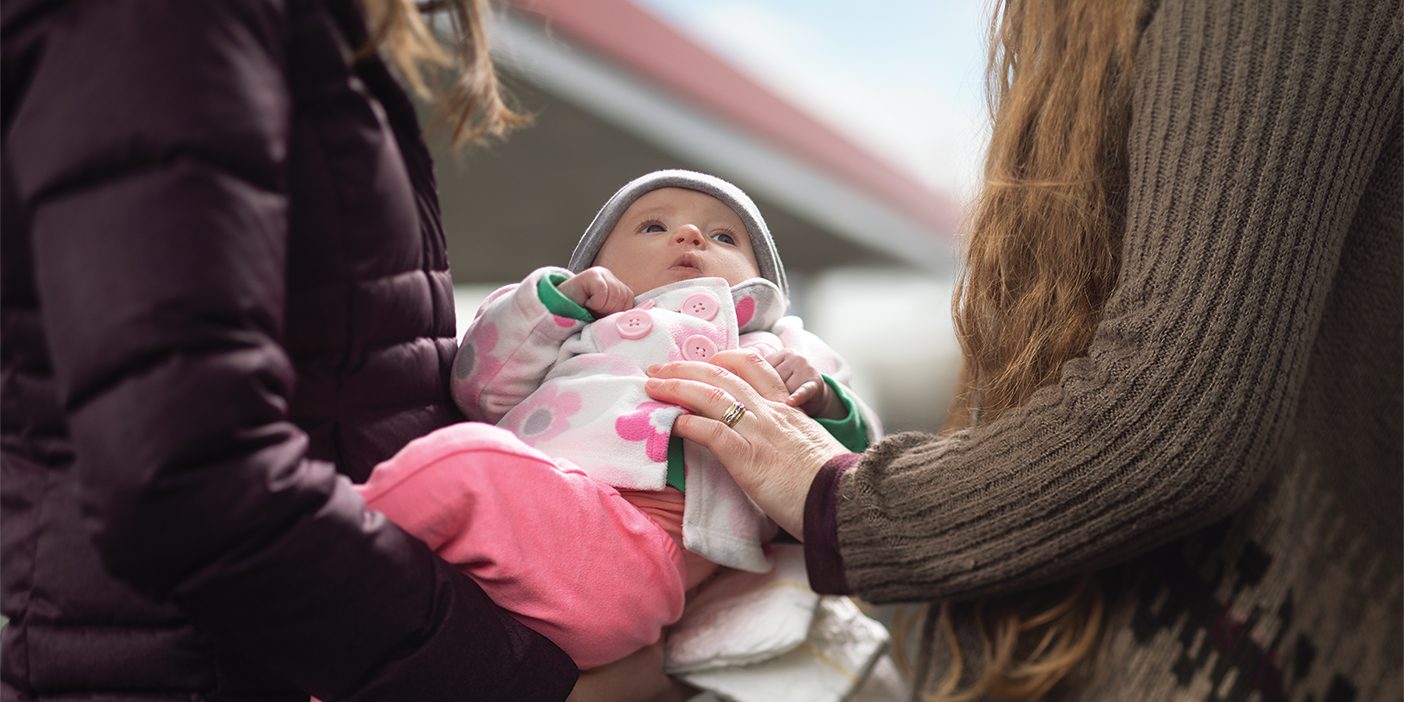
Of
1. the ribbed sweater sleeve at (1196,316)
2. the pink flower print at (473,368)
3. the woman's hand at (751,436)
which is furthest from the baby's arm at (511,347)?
the ribbed sweater sleeve at (1196,316)

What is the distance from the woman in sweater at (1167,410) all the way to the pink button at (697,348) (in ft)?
0.06

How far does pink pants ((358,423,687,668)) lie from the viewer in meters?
0.86

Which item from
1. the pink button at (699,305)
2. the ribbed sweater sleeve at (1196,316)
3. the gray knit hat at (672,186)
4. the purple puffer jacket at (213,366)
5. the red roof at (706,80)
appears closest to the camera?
the purple puffer jacket at (213,366)

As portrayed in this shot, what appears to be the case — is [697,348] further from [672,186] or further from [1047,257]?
[1047,257]

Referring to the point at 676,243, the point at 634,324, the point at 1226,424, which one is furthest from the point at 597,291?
the point at 1226,424

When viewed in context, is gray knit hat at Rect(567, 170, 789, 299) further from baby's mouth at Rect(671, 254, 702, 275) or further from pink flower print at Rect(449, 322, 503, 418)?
pink flower print at Rect(449, 322, 503, 418)

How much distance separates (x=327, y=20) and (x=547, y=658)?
0.52m

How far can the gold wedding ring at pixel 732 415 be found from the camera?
106cm

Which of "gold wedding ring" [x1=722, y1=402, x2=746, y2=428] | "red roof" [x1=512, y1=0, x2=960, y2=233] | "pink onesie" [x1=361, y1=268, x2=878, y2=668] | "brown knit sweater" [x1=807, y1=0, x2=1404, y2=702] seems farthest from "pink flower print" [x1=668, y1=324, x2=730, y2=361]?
"red roof" [x1=512, y1=0, x2=960, y2=233]

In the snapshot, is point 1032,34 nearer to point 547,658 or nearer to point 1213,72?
point 1213,72

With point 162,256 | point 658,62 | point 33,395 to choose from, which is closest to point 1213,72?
point 162,256

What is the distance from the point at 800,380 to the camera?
3.93 feet

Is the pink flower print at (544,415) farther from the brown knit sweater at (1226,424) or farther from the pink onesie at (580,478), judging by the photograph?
the brown knit sweater at (1226,424)

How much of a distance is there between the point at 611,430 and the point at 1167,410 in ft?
1.61
